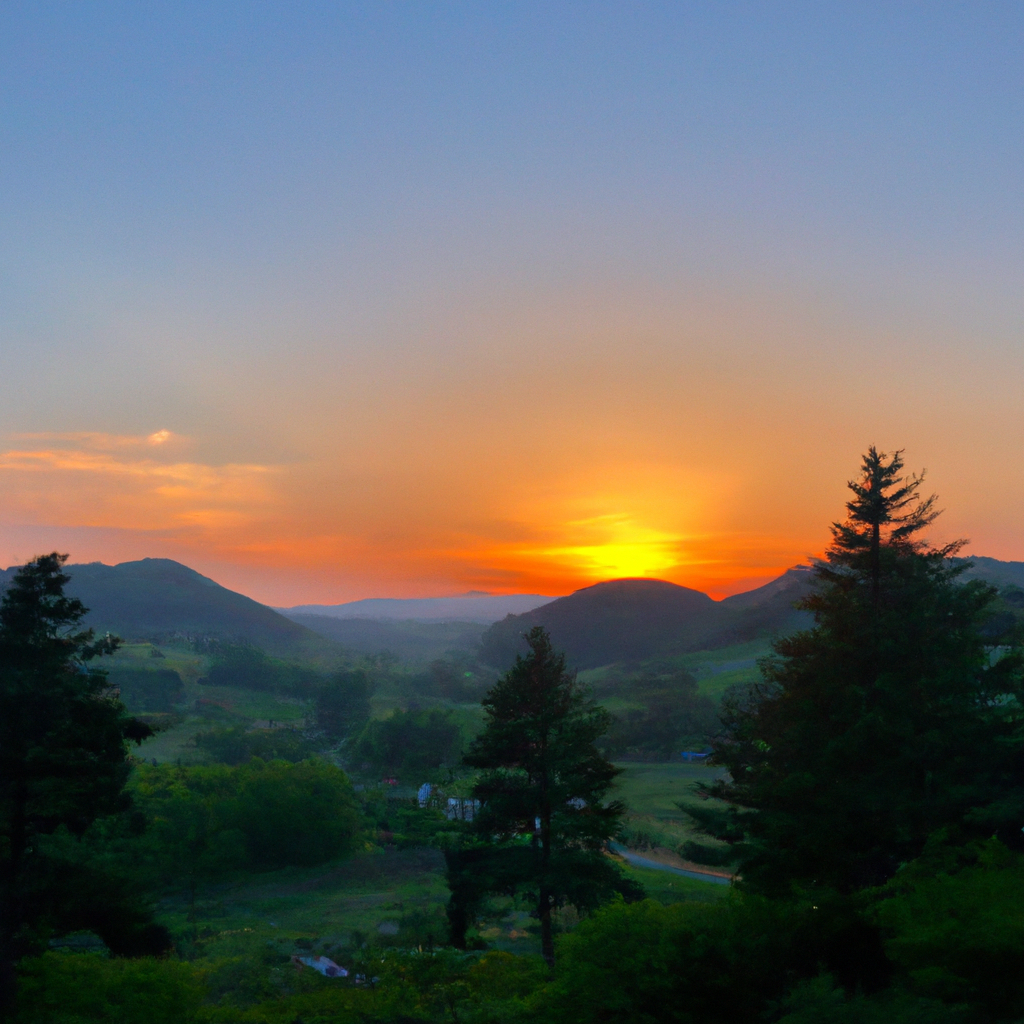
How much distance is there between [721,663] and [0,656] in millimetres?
194230

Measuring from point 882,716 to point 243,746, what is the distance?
92665 mm

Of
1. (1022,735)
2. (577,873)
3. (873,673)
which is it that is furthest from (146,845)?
(1022,735)

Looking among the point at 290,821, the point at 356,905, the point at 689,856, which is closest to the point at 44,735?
the point at 689,856

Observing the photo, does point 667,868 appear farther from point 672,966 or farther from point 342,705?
point 342,705

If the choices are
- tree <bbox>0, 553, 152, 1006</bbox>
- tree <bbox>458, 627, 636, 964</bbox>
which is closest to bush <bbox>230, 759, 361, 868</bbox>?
tree <bbox>458, 627, 636, 964</bbox>

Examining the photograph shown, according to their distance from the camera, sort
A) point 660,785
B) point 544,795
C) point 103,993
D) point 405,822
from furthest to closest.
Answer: point 660,785, point 405,822, point 544,795, point 103,993

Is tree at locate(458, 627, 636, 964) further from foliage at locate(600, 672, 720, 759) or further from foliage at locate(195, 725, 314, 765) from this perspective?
foliage at locate(600, 672, 720, 759)

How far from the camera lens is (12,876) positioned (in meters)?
17.8

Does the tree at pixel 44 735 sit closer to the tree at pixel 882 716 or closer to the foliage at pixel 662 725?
the tree at pixel 882 716

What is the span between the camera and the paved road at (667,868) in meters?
48.1

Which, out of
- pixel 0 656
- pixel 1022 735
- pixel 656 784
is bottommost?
pixel 656 784

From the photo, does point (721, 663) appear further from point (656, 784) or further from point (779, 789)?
point (779, 789)

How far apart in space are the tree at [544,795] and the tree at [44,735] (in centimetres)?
1295

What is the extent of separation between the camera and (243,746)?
96938mm
